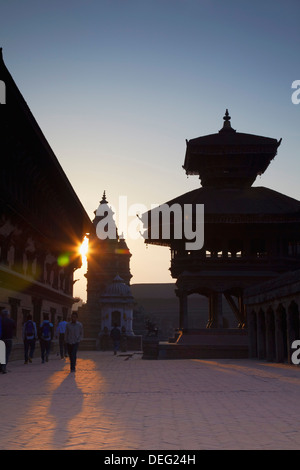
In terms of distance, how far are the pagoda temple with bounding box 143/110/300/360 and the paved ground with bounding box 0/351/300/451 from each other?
1888 centimetres

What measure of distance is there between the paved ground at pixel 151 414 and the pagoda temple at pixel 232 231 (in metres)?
18.9

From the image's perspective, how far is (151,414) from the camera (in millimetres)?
7613

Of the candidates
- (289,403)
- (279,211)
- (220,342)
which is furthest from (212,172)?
(289,403)

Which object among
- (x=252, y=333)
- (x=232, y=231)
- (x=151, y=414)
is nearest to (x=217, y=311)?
(x=232, y=231)

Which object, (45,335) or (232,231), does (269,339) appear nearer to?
(45,335)

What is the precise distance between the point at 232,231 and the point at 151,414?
25.7m

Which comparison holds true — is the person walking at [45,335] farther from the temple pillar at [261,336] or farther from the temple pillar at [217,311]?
the temple pillar at [217,311]

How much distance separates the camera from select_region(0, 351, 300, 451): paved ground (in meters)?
5.70

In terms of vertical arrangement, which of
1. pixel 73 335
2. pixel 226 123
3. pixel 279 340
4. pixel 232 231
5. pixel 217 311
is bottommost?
pixel 279 340

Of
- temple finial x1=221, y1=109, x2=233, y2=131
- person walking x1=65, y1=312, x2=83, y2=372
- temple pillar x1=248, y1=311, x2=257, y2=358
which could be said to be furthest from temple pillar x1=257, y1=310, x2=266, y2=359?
temple finial x1=221, y1=109, x2=233, y2=131

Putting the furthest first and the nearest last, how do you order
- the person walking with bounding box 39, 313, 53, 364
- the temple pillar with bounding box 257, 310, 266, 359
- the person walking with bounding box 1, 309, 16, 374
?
the temple pillar with bounding box 257, 310, 266, 359, the person walking with bounding box 39, 313, 53, 364, the person walking with bounding box 1, 309, 16, 374

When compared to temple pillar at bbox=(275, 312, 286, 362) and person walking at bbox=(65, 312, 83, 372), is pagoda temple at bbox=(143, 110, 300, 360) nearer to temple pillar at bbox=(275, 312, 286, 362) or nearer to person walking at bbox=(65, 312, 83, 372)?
temple pillar at bbox=(275, 312, 286, 362)
